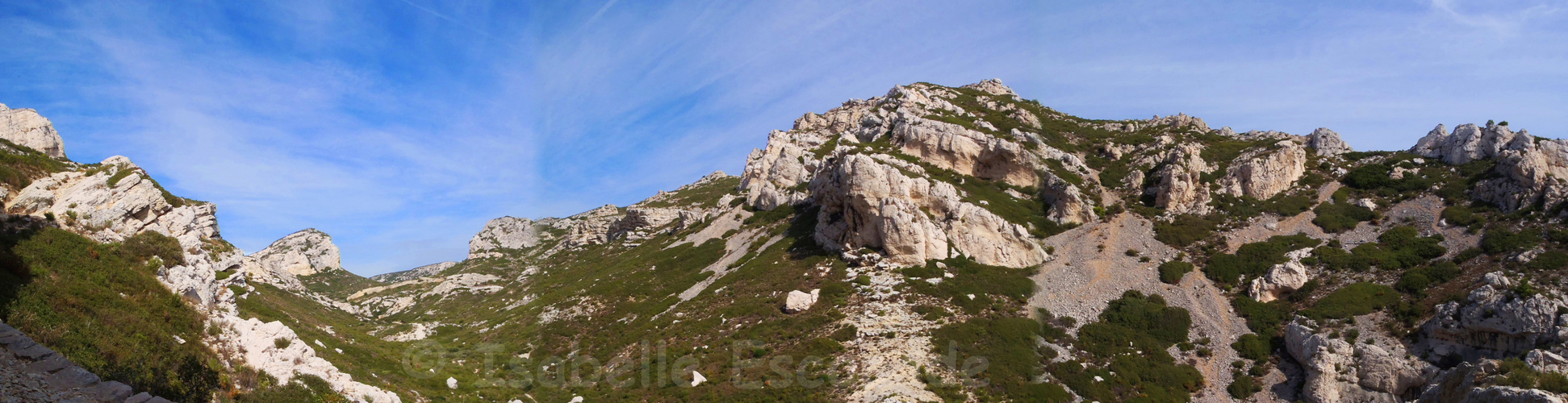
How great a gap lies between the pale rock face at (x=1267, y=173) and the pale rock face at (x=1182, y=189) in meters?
2.26

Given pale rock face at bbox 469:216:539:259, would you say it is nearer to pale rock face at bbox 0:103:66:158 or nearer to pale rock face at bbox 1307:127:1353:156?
pale rock face at bbox 0:103:66:158

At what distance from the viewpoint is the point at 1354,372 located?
104ft

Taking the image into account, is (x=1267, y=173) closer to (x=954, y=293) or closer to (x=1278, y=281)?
(x=1278, y=281)

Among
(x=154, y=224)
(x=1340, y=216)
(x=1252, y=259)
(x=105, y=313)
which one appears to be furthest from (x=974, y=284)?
(x=154, y=224)

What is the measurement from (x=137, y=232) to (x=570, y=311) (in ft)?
108

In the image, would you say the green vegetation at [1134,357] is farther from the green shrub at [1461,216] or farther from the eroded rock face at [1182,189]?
the green shrub at [1461,216]

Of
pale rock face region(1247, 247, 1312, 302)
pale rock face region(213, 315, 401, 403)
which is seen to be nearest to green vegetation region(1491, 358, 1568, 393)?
pale rock face region(1247, 247, 1312, 302)

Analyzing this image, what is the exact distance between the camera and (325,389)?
23.7 metres

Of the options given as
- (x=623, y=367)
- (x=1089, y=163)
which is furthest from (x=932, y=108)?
(x=623, y=367)

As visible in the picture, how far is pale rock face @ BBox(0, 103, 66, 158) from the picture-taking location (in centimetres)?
4112

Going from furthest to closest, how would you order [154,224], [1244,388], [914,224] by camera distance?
[914,224], [1244,388], [154,224]

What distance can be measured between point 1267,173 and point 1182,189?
7059 mm

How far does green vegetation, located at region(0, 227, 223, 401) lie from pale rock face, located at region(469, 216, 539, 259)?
307 feet

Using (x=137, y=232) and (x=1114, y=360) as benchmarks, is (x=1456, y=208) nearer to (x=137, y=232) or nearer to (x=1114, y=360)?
(x=1114, y=360)
